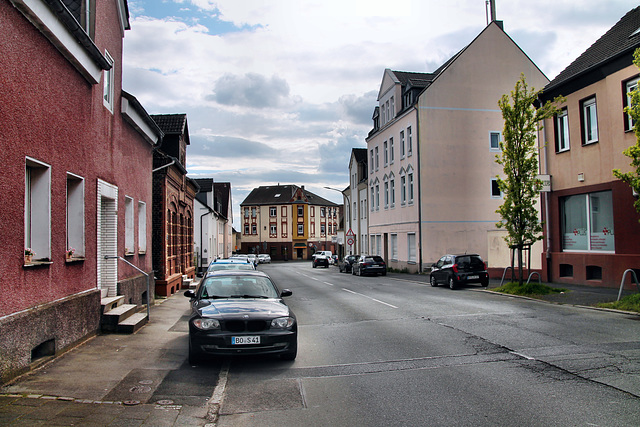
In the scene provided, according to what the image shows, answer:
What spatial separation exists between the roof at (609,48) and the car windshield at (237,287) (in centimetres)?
1407

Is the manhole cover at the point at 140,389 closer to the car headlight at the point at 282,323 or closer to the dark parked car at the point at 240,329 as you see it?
the dark parked car at the point at 240,329

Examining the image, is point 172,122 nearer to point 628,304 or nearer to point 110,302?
point 110,302

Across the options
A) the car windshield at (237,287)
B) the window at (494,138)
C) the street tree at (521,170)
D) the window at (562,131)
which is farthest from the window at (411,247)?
the car windshield at (237,287)

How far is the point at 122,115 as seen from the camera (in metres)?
13.2

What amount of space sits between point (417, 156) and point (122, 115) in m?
24.5

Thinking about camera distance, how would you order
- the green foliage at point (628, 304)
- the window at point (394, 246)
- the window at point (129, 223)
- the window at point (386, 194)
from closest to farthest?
the green foliage at point (628, 304) → the window at point (129, 223) → the window at point (394, 246) → the window at point (386, 194)

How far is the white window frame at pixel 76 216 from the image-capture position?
9.90 meters

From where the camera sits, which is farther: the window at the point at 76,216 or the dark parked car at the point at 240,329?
the window at the point at 76,216

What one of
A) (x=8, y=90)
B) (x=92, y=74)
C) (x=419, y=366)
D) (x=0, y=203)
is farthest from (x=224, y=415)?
(x=92, y=74)

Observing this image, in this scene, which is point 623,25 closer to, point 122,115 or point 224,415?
point 122,115

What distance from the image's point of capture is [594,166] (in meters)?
18.5

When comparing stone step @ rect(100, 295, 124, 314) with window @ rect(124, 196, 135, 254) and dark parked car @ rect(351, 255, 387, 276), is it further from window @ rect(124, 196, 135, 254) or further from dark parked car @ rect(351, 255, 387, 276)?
dark parked car @ rect(351, 255, 387, 276)

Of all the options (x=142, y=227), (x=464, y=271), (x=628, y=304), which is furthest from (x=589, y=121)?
(x=142, y=227)

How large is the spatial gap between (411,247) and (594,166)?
19182 mm
